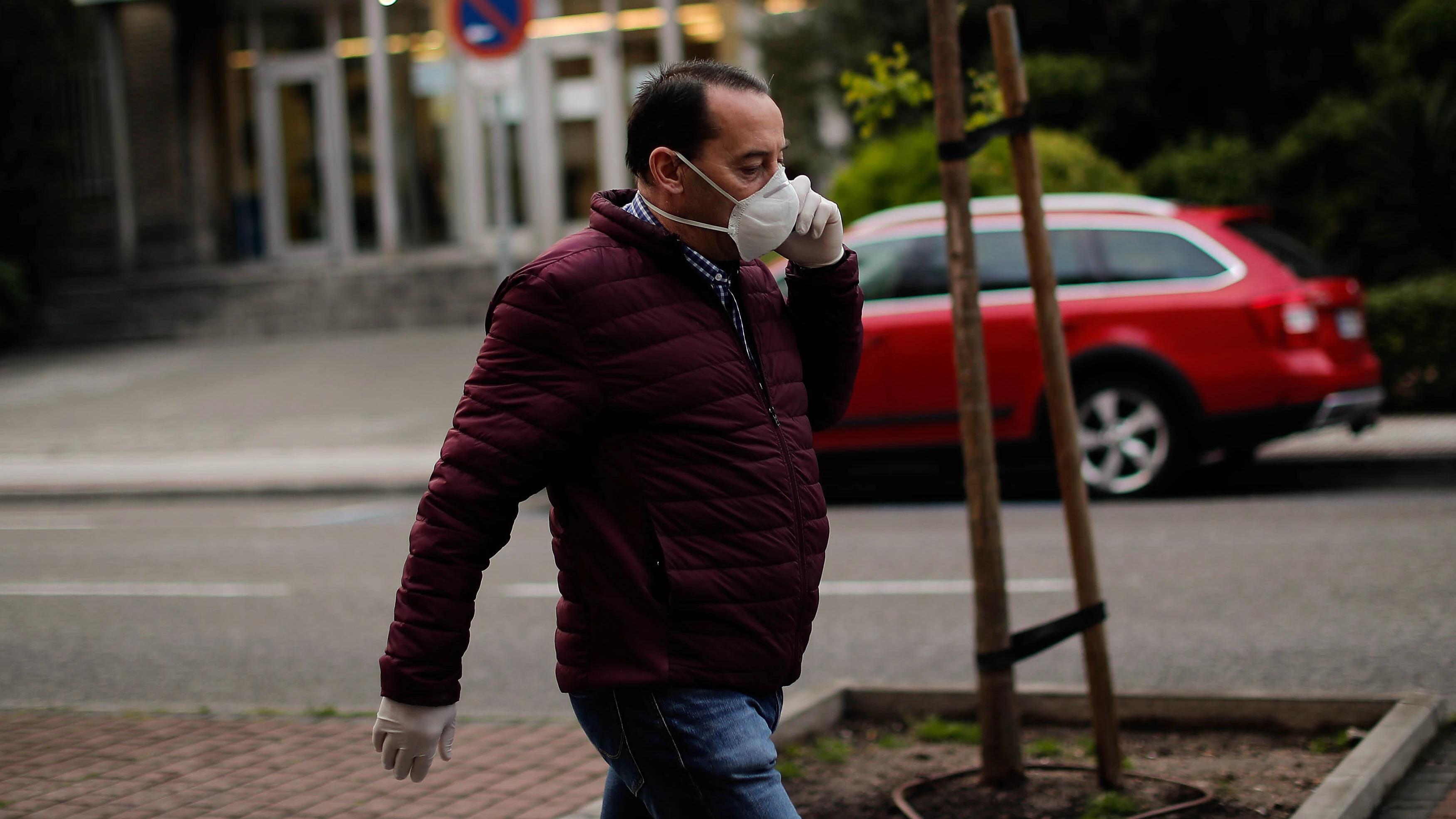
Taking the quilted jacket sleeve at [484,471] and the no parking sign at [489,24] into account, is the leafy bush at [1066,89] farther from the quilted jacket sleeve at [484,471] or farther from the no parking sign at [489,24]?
the quilted jacket sleeve at [484,471]

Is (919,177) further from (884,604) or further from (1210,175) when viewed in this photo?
(884,604)

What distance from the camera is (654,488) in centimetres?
236

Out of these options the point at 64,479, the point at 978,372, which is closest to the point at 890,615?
the point at 978,372

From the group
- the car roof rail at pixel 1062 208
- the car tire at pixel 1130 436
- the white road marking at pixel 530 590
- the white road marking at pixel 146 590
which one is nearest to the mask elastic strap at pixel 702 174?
the white road marking at pixel 530 590

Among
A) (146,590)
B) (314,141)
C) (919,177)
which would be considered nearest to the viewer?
(146,590)

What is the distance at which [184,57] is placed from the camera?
25969 mm

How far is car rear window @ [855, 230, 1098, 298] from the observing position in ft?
33.6

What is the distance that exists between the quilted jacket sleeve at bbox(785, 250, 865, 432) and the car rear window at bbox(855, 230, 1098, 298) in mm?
7508

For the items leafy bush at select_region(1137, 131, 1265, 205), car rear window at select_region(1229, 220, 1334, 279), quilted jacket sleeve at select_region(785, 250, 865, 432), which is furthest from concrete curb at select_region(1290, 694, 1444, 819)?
leafy bush at select_region(1137, 131, 1265, 205)

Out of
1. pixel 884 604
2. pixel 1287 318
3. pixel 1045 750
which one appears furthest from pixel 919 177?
pixel 1045 750

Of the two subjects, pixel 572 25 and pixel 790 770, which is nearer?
pixel 790 770

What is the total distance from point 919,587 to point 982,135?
3921mm

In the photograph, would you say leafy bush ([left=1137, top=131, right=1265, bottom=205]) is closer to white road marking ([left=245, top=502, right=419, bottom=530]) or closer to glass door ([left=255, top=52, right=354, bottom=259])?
white road marking ([left=245, top=502, right=419, bottom=530])

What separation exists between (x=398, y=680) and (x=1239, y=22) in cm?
1794
